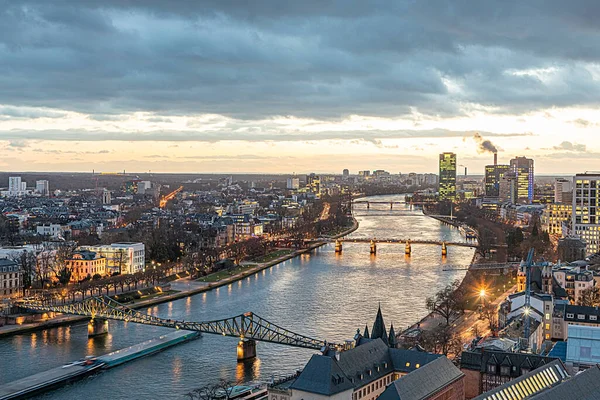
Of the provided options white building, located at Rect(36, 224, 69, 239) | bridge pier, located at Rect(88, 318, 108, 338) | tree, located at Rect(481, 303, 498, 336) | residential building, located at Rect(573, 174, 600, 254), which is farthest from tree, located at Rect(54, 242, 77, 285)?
residential building, located at Rect(573, 174, 600, 254)

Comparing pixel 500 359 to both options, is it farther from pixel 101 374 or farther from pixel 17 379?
pixel 17 379

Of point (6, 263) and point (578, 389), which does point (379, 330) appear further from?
point (6, 263)

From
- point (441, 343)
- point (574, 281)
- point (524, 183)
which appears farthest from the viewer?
point (524, 183)

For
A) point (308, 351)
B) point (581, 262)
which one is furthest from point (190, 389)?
point (581, 262)

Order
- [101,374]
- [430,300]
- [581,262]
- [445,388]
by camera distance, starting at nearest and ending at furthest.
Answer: [445,388]
[101,374]
[430,300]
[581,262]

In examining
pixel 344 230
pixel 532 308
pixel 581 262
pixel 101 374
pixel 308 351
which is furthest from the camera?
pixel 344 230

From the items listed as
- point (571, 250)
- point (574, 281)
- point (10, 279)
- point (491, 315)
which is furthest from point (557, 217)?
point (10, 279)
